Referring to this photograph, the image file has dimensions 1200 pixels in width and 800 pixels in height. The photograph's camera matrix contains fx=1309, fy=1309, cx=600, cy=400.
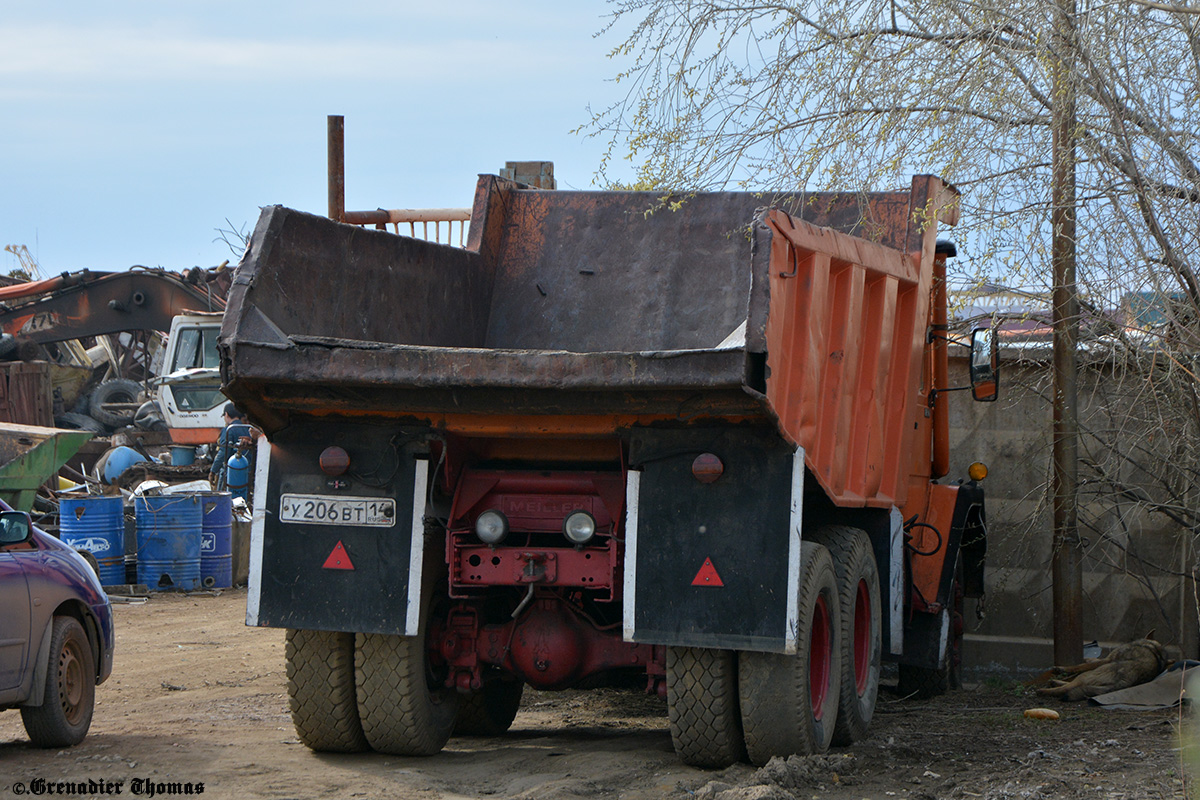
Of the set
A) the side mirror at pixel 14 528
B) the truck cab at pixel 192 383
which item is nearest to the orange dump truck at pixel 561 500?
the side mirror at pixel 14 528

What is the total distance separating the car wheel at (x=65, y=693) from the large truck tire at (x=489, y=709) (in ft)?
5.84

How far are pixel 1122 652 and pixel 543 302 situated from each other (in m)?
4.20

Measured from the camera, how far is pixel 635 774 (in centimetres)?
541

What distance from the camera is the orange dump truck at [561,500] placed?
5168 millimetres

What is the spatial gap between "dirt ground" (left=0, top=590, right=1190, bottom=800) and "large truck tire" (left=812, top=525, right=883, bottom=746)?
20 centimetres

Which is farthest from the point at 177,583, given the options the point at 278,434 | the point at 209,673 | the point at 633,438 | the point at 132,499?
the point at 633,438

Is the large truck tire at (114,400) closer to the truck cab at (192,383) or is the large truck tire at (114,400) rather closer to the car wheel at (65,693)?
the truck cab at (192,383)

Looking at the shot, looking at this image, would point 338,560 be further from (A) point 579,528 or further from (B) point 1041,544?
(B) point 1041,544

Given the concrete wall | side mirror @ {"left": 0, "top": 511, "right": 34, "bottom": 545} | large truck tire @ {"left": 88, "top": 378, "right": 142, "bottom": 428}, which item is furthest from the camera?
large truck tire @ {"left": 88, "top": 378, "right": 142, "bottom": 428}

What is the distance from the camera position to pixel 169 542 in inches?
552

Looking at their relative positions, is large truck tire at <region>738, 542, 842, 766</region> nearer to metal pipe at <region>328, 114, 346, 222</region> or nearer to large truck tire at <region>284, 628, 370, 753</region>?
large truck tire at <region>284, 628, 370, 753</region>

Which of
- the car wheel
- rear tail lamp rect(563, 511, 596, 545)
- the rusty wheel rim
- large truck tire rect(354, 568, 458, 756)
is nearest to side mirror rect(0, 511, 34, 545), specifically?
the car wheel

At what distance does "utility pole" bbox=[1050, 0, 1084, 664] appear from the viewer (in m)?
7.16

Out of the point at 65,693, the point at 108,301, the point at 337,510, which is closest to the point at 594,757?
the point at 337,510
